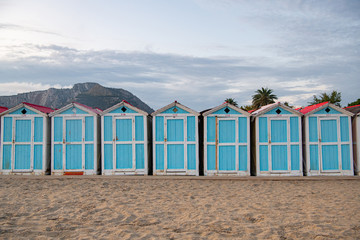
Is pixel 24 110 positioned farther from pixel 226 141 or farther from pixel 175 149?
pixel 226 141

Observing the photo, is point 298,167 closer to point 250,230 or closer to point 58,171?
point 250,230

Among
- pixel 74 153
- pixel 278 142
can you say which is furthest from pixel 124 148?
pixel 278 142

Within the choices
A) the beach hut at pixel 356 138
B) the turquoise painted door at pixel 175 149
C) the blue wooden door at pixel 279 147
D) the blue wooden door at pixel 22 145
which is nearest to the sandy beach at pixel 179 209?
the blue wooden door at pixel 279 147

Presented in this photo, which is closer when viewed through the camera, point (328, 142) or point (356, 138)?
point (328, 142)

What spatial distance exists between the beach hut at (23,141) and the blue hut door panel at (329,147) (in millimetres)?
10484

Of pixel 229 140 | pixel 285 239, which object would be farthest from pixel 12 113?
pixel 285 239

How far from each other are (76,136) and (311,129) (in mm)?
8860

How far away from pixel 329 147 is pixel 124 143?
768 cm

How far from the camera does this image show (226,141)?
11.5 meters

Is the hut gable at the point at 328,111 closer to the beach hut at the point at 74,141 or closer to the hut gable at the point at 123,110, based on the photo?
the hut gable at the point at 123,110

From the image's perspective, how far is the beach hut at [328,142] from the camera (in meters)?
11.4

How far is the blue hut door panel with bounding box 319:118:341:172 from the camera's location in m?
11.4

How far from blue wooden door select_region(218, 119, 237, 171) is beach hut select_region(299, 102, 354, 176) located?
→ 270cm

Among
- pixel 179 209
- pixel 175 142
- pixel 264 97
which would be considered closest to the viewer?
pixel 179 209
